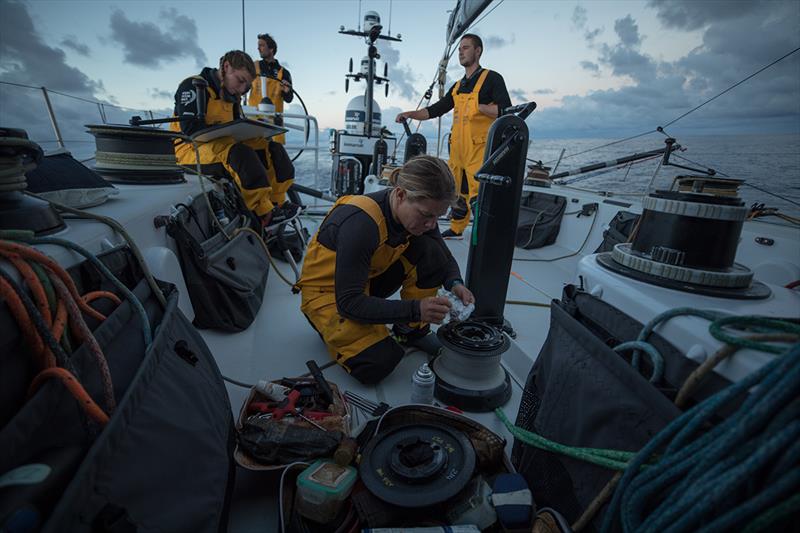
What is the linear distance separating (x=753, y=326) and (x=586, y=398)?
32cm

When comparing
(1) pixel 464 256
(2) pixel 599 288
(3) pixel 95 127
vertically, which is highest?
(3) pixel 95 127

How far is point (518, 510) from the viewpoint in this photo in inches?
32.7

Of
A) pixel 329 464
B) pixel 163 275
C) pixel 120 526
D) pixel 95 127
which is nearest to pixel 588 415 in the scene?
pixel 329 464

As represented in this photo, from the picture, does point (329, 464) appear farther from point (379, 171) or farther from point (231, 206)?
point (379, 171)

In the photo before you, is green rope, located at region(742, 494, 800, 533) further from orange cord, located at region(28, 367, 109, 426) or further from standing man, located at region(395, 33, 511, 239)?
standing man, located at region(395, 33, 511, 239)

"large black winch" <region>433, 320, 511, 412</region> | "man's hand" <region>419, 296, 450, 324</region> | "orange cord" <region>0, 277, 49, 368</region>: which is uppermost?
"orange cord" <region>0, 277, 49, 368</region>

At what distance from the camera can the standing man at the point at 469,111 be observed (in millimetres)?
3379

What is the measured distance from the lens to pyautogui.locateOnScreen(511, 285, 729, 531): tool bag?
2.20 feet

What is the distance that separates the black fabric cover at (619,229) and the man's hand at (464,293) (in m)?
1.81

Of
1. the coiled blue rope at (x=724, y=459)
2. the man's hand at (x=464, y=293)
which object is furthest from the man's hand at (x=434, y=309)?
the coiled blue rope at (x=724, y=459)

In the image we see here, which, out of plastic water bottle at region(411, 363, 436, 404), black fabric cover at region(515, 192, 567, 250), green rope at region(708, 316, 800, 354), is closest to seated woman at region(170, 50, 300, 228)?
plastic water bottle at region(411, 363, 436, 404)

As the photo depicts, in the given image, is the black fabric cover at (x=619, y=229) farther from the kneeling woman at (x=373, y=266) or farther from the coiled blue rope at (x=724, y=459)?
the coiled blue rope at (x=724, y=459)

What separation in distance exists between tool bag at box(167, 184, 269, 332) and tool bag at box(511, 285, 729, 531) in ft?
4.89

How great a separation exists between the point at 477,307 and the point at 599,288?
3.38 ft
